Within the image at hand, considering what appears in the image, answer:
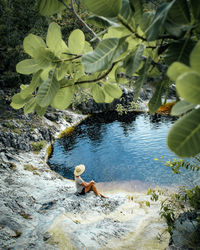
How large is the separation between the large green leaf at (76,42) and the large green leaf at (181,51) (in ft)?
0.81

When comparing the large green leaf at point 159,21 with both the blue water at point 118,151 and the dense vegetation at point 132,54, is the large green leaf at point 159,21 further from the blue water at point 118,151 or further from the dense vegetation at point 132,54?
the blue water at point 118,151

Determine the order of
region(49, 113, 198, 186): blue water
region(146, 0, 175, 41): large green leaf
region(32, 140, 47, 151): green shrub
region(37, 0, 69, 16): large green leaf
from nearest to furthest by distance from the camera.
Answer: region(146, 0, 175, 41): large green leaf → region(37, 0, 69, 16): large green leaf → region(49, 113, 198, 186): blue water → region(32, 140, 47, 151): green shrub

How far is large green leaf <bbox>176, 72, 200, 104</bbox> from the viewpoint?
10.5 inches

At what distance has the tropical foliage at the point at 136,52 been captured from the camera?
294mm

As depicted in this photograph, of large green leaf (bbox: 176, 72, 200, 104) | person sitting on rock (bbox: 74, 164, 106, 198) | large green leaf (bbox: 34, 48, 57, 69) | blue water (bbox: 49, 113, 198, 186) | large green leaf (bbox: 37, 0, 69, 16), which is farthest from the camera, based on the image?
blue water (bbox: 49, 113, 198, 186)

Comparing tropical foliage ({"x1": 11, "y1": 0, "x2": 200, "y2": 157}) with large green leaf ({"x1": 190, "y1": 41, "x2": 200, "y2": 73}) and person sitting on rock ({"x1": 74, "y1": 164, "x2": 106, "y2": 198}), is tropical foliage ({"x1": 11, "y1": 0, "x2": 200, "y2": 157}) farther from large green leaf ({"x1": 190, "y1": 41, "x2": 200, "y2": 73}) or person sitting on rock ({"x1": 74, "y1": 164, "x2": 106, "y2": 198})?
person sitting on rock ({"x1": 74, "y1": 164, "x2": 106, "y2": 198})

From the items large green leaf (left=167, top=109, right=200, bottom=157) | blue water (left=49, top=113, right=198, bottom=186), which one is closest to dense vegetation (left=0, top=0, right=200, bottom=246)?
large green leaf (left=167, top=109, right=200, bottom=157)

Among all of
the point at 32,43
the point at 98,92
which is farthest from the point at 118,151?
the point at 32,43

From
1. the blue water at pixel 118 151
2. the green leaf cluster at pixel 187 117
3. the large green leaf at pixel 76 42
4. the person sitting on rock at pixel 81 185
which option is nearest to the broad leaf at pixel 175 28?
the green leaf cluster at pixel 187 117

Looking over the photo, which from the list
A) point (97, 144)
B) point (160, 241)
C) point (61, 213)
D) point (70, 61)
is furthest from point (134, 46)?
point (97, 144)

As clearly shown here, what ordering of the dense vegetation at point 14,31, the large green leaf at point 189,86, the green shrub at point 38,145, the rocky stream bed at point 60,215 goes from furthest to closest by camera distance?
1. the dense vegetation at point 14,31
2. the green shrub at point 38,145
3. the rocky stream bed at point 60,215
4. the large green leaf at point 189,86

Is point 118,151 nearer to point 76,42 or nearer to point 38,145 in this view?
point 38,145

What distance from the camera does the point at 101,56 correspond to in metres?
0.41

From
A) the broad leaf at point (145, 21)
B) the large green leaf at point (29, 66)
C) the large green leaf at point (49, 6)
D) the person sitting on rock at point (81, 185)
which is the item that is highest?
the large green leaf at point (49, 6)
